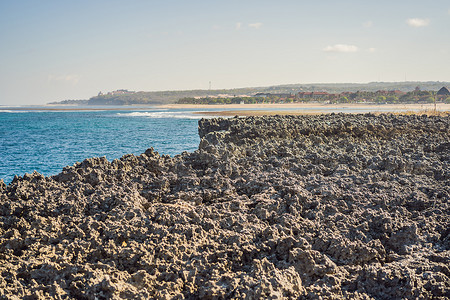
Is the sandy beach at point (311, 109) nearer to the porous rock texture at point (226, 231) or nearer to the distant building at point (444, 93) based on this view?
the distant building at point (444, 93)

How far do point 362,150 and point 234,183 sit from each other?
4.30 m

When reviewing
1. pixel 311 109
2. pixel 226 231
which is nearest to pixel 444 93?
pixel 311 109

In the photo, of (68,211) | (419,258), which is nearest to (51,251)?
(68,211)

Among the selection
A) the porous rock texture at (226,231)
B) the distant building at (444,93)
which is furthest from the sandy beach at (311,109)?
the porous rock texture at (226,231)

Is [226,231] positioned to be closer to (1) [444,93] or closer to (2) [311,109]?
(2) [311,109]

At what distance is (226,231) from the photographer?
446 cm

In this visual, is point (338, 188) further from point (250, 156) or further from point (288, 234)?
point (250, 156)

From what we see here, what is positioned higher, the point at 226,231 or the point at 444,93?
the point at 444,93

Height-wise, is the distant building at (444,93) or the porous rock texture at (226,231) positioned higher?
the distant building at (444,93)

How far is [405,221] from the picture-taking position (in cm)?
504

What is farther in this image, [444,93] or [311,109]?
[444,93]

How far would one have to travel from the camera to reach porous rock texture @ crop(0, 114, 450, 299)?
3.51 m

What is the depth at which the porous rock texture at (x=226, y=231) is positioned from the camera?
351cm

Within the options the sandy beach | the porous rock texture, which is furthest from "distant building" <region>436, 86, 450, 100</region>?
the porous rock texture
